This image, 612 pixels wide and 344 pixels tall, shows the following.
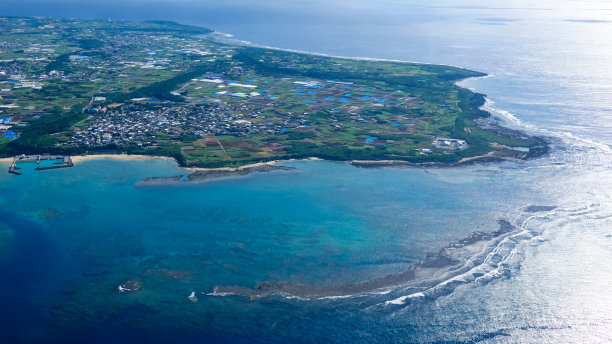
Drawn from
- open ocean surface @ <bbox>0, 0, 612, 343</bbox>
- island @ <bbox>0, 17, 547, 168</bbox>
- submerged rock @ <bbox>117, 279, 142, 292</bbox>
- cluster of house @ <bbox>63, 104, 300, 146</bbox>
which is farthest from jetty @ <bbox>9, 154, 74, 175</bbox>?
submerged rock @ <bbox>117, 279, 142, 292</bbox>

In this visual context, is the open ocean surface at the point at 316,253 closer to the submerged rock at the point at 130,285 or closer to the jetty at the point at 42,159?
the submerged rock at the point at 130,285

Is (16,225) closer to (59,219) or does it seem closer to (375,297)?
(59,219)

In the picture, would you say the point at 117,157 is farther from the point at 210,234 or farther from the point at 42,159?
the point at 210,234

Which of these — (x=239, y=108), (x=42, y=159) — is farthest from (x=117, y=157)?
(x=239, y=108)

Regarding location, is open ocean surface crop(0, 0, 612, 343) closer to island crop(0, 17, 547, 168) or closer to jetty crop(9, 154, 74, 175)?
jetty crop(9, 154, 74, 175)

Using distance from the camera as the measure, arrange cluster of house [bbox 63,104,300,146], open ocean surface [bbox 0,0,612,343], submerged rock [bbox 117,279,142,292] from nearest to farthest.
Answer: open ocean surface [bbox 0,0,612,343] → submerged rock [bbox 117,279,142,292] → cluster of house [bbox 63,104,300,146]
